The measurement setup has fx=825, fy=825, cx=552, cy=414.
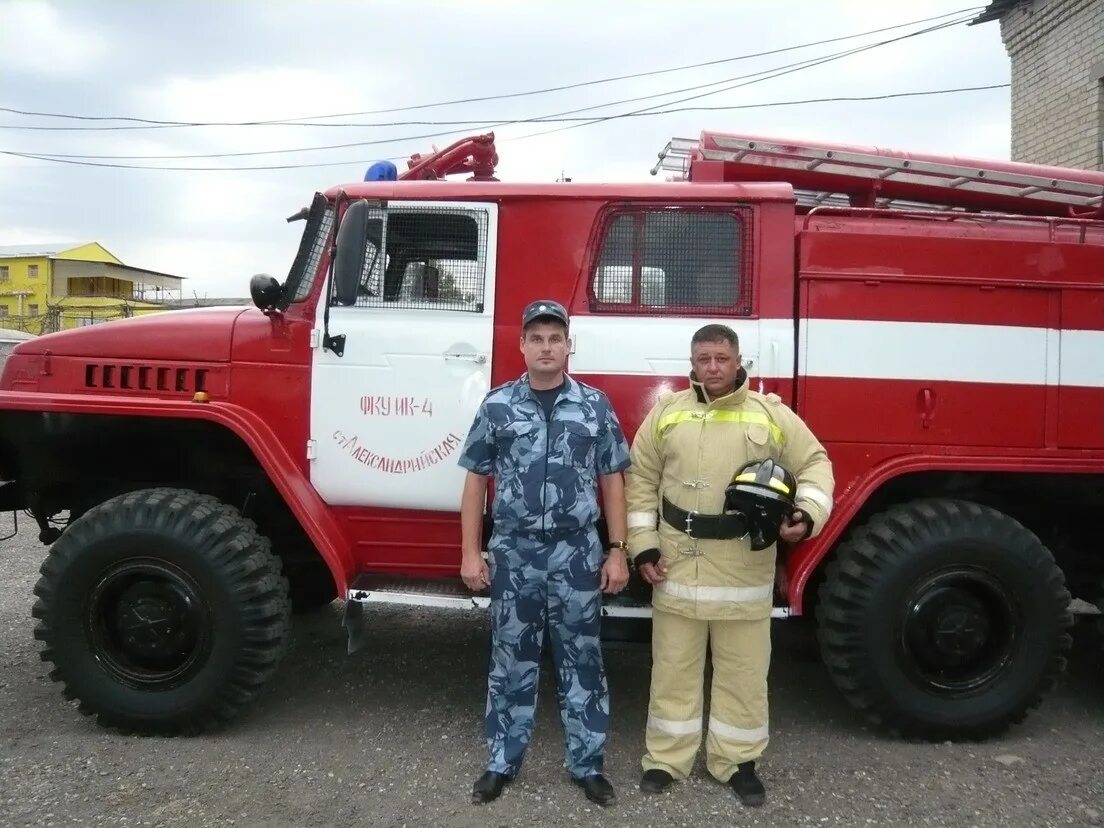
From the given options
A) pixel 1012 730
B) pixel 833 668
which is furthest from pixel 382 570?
pixel 1012 730

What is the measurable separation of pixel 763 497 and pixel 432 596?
146 centimetres

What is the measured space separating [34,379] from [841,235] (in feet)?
11.9

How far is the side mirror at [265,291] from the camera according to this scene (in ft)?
11.6

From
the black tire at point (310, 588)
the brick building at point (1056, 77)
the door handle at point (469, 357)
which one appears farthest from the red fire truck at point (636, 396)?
the brick building at point (1056, 77)

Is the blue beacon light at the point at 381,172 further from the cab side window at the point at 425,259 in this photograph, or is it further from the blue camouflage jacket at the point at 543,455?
the blue camouflage jacket at the point at 543,455

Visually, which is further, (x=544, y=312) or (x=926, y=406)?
(x=926, y=406)

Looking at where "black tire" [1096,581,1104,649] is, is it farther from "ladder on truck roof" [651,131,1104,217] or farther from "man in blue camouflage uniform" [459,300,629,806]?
"man in blue camouflage uniform" [459,300,629,806]

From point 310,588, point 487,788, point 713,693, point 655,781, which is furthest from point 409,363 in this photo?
point 310,588

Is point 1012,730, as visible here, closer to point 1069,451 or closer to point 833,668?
point 833,668

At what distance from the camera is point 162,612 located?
3496mm

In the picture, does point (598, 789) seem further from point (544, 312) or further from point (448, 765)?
point (544, 312)

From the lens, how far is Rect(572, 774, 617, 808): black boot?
3023 millimetres

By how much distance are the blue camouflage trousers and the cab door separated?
62 centimetres

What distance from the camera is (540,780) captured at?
10.5 ft
